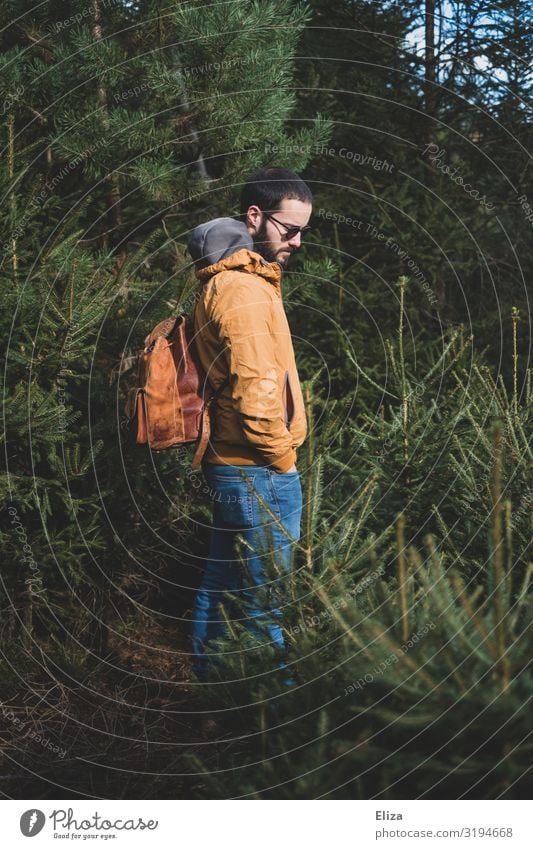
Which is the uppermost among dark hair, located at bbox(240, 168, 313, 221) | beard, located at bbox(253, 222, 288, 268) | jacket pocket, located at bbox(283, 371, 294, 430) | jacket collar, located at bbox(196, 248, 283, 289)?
dark hair, located at bbox(240, 168, 313, 221)

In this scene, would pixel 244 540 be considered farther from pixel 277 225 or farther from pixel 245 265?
pixel 277 225

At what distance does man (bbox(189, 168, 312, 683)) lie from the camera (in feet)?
10.3

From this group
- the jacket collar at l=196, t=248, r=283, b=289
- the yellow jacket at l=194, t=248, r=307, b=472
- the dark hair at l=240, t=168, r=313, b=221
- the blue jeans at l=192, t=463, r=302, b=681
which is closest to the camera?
the blue jeans at l=192, t=463, r=302, b=681

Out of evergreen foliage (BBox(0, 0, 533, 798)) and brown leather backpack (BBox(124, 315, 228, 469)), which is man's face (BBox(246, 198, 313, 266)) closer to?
brown leather backpack (BBox(124, 315, 228, 469))

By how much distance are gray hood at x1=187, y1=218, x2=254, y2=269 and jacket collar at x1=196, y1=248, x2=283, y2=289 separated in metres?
0.05

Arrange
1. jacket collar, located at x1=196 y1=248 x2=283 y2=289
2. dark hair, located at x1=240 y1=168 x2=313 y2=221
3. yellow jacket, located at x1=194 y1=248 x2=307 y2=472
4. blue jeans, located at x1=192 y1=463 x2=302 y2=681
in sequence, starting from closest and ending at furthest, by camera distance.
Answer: blue jeans, located at x1=192 y1=463 x2=302 y2=681
yellow jacket, located at x1=194 y1=248 x2=307 y2=472
jacket collar, located at x1=196 y1=248 x2=283 y2=289
dark hair, located at x1=240 y1=168 x2=313 y2=221

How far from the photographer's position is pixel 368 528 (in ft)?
12.4

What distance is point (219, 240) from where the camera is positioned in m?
3.33

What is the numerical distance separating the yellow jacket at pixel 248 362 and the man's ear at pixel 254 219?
8.7 inches

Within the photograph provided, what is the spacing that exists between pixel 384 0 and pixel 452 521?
4.24m

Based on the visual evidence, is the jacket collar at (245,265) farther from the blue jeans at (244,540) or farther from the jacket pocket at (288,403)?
the blue jeans at (244,540)

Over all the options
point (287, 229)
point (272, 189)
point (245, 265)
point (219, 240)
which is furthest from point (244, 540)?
point (272, 189)

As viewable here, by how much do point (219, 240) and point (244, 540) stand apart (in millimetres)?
1288

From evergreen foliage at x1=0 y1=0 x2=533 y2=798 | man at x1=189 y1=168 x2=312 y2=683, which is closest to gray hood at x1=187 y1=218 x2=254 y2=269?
man at x1=189 y1=168 x2=312 y2=683
